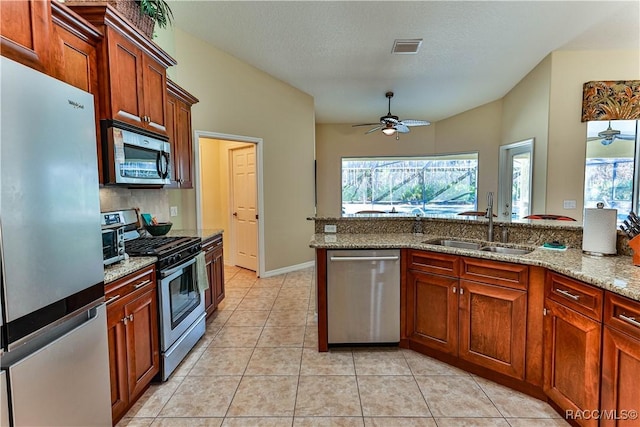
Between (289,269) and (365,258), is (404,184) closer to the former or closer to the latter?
(289,269)

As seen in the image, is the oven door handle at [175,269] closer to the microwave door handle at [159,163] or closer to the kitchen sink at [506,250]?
the microwave door handle at [159,163]

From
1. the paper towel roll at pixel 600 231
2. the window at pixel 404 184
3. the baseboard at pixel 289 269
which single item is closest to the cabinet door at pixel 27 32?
the paper towel roll at pixel 600 231

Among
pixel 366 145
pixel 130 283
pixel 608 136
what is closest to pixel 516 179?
pixel 608 136

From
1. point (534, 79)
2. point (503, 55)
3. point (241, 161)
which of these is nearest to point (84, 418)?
point (241, 161)

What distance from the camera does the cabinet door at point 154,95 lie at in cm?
241

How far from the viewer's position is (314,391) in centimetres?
213

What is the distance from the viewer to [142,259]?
2076mm

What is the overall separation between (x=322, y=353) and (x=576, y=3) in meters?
4.08

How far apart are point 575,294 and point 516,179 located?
4.21 metres

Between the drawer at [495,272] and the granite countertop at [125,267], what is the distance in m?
2.17

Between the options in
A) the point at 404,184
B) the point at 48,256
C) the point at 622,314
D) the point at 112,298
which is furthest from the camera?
the point at 404,184

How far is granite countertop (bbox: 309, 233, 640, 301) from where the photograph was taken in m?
1.54

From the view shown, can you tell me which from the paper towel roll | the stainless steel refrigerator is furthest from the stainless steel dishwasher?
the stainless steel refrigerator

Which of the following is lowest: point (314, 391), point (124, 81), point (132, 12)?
point (314, 391)
